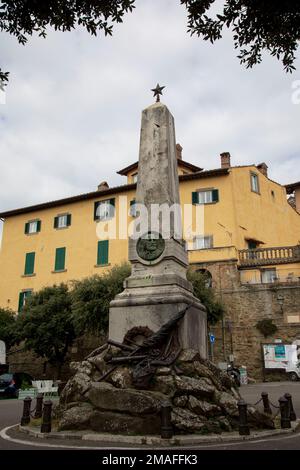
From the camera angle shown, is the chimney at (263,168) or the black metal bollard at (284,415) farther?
the chimney at (263,168)

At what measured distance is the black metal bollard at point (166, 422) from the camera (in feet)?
20.0

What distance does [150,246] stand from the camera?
31.4 feet

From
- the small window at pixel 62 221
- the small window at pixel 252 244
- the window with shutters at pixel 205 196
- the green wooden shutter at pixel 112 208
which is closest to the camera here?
the small window at pixel 252 244

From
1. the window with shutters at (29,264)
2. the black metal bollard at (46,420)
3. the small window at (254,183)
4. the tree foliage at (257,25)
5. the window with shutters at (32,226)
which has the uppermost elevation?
the small window at (254,183)

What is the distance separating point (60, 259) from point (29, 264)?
296cm

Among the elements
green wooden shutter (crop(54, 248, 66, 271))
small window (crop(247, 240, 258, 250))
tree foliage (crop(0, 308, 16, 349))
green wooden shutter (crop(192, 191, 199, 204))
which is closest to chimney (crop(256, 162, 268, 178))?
green wooden shutter (crop(192, 191, 199, 204))

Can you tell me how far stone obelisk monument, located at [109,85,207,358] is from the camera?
336 inches

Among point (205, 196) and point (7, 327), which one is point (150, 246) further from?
point (205, 196)

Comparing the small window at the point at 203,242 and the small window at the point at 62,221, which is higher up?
the small window at the point at 62,221

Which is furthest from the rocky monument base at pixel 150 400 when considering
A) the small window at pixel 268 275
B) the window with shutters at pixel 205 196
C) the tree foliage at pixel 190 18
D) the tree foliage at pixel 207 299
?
the window with shutters at pixel 205 196

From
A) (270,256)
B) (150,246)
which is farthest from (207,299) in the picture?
(150,246)

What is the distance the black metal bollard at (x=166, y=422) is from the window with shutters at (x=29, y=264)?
96.4ft

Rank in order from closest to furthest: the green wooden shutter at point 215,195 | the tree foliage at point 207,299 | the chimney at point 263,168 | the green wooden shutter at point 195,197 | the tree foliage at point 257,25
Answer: the tree foliage at point 257,25, the tree foliage at point 207,299, the green wooden shutter at point 215,195, the green wooden shutter at point 195,197, the chimney at point 263,168

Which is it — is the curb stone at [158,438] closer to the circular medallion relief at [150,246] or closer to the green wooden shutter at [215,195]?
the circular medallion relief at [150,246]
